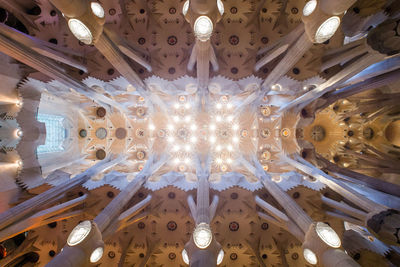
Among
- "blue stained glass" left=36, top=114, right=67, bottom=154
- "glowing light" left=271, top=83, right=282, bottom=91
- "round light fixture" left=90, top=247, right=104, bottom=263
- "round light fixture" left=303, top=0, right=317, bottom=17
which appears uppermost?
"round light fixture" left=303, top=0, right=317, bottom=17

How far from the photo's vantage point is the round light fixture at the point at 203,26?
4963mm

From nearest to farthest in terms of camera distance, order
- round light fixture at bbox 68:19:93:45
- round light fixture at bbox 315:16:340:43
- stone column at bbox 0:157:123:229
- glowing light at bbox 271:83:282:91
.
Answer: round light fixture at bbox 315:16:340:43
round light fixture at bbox 68:19:93:45
stone column at bbox 0:157:123:229
glowing light at bbox 271:83:282:91

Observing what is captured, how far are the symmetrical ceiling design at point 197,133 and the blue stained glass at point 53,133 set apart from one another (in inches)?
2.5

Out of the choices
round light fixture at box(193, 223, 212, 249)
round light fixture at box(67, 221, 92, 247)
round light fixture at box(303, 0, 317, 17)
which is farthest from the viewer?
round light fixture at box(193, 223, 212, 249)

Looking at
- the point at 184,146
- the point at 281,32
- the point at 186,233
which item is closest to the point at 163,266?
the point at 186,233

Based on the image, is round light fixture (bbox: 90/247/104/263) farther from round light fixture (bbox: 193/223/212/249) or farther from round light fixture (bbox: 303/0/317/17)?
round light fixture (bbox: 303/0/317/17)

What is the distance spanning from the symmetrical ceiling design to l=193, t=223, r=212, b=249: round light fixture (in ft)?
0.12

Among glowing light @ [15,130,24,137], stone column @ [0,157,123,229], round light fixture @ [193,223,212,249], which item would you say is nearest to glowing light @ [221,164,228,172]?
round light fixture @ [193,223,212,249]

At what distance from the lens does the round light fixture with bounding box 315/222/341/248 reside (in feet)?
16.4

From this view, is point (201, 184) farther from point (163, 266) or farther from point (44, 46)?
point (44, 46)

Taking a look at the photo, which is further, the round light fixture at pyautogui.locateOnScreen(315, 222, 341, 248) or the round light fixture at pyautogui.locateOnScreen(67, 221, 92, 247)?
the round light fixture at pyautogui.locateOnScreen(67, 221, 92, 247)

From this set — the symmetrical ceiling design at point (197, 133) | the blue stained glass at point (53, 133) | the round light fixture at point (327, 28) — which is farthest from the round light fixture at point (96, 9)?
the blue stained glass at point (53, 133)

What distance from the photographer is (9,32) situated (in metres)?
6.28

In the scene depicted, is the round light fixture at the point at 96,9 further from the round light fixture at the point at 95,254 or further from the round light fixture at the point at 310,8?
the round light fixture at the point at 95,254
